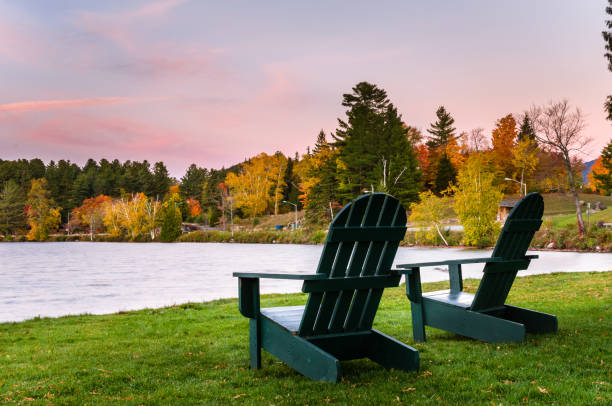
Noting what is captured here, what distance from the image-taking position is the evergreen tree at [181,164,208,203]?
91181 mm

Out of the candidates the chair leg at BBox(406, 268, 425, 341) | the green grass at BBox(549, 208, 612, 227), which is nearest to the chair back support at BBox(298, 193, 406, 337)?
the chair leg at BBox(406, 268, 425, 341)

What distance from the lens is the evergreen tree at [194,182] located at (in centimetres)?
9118

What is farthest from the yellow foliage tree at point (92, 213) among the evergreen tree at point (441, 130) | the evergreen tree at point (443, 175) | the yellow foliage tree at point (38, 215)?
the evergreen tree at point (441, 130)

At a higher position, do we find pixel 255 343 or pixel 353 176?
pixel 353 176

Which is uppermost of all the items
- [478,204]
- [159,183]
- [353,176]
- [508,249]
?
[159,183]

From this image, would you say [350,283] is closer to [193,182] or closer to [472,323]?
[472,323]

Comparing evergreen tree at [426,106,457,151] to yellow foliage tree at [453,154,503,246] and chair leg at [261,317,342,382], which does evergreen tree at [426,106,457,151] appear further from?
chair leg at [261,317,342,382]

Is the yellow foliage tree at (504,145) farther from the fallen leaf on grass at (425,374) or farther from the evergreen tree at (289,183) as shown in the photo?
the fallen leaf on grass at (425,374)

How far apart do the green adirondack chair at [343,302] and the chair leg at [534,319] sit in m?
1.70

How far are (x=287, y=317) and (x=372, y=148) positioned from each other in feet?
158

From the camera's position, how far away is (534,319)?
4.42 m

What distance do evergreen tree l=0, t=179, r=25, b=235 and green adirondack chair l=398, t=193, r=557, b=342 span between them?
83.0 meters

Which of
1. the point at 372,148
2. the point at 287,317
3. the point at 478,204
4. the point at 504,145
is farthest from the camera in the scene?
the point at 504,145

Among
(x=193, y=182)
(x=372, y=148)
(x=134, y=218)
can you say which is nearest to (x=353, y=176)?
(x=372, y=148)
